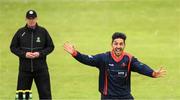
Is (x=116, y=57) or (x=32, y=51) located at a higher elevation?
(x=32, y=51)

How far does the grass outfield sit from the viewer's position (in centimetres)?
1836

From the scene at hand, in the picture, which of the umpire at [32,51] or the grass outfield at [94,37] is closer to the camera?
the umpire at [32,51]

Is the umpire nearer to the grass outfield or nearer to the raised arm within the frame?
the grass outfield

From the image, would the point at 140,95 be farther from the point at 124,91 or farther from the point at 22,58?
the point at 124,91

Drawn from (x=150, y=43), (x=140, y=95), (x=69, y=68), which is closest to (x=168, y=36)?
(x=150, y=43)

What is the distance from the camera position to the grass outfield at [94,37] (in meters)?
18.4

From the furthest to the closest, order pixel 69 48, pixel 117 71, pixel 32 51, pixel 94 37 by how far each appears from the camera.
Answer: pixel 94 37, pixel 32 51, pixel 69 48, pixel 117 71

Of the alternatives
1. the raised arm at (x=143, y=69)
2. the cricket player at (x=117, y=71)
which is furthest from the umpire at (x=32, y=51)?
the raised arm at (x=143, y=69)

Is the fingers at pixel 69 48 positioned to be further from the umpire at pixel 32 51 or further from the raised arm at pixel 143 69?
the umpire at pixel 32 51

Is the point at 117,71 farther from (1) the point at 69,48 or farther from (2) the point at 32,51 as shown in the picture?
(2) the point at 32,51

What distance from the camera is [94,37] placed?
81.3 ft

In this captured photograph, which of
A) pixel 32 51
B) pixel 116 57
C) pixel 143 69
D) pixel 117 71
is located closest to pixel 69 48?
pixel 116 57

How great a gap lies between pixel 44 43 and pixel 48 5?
15426 mm

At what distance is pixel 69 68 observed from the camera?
20.5m
